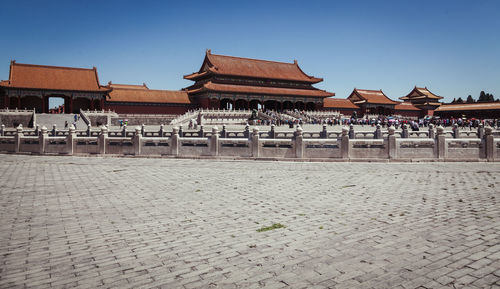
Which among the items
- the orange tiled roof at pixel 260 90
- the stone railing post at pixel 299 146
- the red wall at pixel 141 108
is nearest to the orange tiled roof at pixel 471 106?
the orange tiled roof at pixel 260 90

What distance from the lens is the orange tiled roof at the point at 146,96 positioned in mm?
44659

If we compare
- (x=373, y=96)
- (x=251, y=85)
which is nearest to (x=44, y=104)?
(x=251, y=85)

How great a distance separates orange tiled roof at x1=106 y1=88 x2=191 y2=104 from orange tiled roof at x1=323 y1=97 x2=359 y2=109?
26.0 m

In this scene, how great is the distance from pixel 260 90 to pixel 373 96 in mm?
25594

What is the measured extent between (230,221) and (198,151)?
32.2ft

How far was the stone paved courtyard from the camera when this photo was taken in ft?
11.7

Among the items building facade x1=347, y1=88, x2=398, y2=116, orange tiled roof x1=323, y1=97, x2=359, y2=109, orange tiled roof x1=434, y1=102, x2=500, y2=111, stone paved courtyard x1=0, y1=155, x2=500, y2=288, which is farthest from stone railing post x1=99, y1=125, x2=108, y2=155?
orange tiled roof x1=434, y1=102, x2=500, y2=111

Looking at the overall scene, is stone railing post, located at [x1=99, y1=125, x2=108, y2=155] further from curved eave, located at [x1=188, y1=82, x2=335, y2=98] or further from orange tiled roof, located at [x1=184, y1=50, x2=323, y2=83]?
orange tiled roof, located at [x1=184, y1=50, x2=323, y2=83]

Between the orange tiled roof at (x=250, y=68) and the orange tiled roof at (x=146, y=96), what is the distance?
654 centimetres

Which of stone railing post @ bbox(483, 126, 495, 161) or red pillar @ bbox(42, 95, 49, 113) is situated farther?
red pillar @ bbox(42, 95, 49, 113)

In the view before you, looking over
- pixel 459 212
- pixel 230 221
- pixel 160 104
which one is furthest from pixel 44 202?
pixel 160 104

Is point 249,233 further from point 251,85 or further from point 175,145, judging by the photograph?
point 251,85

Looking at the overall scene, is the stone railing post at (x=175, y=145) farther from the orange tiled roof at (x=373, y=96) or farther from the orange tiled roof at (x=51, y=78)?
the orange tiled roof at (x=373, y=96)

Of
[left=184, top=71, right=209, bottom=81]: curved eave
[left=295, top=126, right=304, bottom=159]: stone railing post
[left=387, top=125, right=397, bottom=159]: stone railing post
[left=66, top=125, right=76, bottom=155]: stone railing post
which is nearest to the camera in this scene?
[left=387, top=125, right=397, bottom=159]: stone railing post
